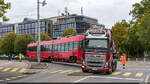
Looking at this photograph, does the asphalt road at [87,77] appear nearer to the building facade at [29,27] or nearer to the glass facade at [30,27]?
the building facade at [29,27]

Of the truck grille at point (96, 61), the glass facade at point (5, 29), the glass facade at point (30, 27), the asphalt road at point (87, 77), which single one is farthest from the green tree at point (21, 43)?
the truck grille at point (96, 61)

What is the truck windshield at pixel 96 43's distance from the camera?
1845cm

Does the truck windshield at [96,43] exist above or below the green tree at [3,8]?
below

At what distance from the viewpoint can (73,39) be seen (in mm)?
28141

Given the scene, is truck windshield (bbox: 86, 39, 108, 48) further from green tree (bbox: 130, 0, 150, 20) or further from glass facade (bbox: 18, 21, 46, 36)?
glass facade (bbox: 18, 21, 46, 36)

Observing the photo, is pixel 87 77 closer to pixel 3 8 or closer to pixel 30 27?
pixel 3 8

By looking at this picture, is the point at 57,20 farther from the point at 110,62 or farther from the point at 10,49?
the point at 110,62

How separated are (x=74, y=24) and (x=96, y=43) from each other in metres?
81.2

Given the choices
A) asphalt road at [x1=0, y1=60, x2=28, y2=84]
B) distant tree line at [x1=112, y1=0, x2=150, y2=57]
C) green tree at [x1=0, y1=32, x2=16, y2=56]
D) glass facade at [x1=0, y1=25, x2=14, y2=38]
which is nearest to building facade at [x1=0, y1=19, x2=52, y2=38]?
glass facade at [x1=0, y1=25, x2=14, y2=38]

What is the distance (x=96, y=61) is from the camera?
18141mm

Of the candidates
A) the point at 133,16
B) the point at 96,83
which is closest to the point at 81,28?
the point at 133,16

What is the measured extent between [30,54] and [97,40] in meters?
31.2

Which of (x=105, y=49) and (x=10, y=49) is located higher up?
(x=105, y=49)

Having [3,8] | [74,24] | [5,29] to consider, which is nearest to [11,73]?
[3,8]
